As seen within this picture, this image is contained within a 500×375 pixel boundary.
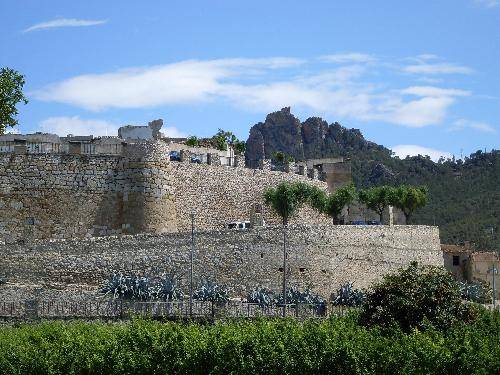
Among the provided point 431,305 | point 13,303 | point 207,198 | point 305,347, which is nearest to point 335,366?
point 305,347

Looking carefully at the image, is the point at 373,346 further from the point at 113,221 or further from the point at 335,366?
Result: the point at 113,221

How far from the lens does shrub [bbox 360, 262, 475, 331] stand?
80.3 feet

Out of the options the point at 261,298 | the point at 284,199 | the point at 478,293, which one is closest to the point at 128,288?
the point at 261,298

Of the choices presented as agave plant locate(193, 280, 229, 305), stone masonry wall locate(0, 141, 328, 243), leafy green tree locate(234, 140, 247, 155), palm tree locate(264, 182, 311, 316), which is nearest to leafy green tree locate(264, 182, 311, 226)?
palm tree locate(264, 182, 311, 316)

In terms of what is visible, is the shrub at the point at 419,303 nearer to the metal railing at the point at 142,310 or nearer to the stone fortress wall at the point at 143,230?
the metal railing at the point at 142,310

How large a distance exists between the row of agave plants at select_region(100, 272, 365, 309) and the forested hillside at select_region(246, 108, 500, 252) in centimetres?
2971

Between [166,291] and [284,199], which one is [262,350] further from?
[284,199]

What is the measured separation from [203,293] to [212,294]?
0.50 metres

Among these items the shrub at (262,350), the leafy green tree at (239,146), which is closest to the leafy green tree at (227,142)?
the leafy green tree at (239,146)

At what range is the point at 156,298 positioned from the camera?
32.3 m

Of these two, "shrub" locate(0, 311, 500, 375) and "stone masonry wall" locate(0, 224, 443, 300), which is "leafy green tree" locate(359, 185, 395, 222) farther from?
"shrub" locate(0, 311, 500, 375)

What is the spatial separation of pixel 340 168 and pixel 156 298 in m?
27.1

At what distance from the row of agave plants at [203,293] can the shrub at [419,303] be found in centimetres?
685

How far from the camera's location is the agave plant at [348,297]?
33062 millimetres
